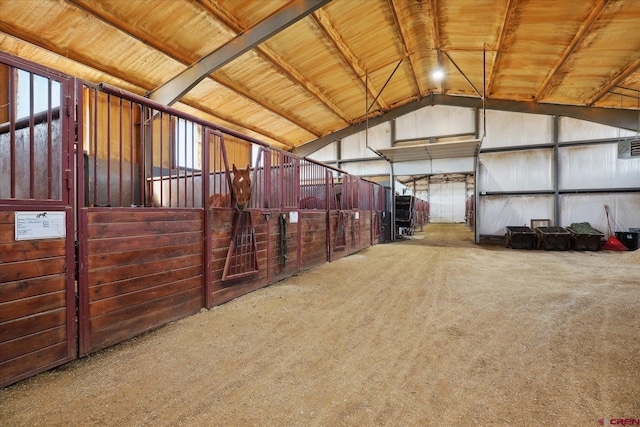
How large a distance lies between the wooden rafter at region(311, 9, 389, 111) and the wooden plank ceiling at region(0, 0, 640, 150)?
0.09ft

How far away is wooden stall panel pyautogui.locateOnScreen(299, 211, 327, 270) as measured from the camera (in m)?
4.74

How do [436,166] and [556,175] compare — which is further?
[436,166]

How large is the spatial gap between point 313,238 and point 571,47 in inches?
255

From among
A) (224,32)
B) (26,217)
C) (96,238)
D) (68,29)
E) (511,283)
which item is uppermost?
(224,32)

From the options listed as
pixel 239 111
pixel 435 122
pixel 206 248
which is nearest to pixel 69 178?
pixel 206 248

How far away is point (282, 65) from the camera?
21.8ft

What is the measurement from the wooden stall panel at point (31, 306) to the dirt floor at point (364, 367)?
11 cm

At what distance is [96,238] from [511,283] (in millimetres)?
4752

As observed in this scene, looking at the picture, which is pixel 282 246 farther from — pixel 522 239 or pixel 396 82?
pixel 396 82

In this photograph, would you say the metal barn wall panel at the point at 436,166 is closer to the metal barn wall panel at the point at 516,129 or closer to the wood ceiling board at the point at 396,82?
the metal barn wall panel at the point at 516,129

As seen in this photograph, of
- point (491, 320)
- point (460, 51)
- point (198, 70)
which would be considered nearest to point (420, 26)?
point (460, 51)

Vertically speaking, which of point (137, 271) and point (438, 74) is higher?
point (438, 74)

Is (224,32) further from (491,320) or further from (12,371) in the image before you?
(491,320)

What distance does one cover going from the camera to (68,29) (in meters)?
4.22
